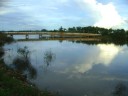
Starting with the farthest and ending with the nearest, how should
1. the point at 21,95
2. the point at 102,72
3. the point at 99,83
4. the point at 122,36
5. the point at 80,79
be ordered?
the point at 122,36 → the point at 102,72 → the point at 80,79 → the point at 99,83 → the point at 21,95

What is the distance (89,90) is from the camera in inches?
956

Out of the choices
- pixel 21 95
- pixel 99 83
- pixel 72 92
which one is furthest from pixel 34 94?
pixel 99 83

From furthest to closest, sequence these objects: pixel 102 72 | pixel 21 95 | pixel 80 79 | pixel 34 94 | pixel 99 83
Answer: pixel 102 72
pixel 80 79
pixel 99 83
pixel 34 94
pixel 21 95

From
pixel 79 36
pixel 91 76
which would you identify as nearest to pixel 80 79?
pixel 91 76

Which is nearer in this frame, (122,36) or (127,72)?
(127,72)

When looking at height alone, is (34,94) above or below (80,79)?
→ above

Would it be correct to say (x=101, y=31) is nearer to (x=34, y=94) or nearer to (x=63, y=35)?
(x=63, y=35)

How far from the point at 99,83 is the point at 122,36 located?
11354cm

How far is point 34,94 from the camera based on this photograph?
1596 cm

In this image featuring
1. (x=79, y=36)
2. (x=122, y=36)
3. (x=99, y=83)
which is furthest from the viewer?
(x=79, y=36)

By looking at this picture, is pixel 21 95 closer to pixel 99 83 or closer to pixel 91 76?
pixel 99 83

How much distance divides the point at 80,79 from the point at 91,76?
2.22 meters

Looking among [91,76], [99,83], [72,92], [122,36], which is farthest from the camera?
[122,36]

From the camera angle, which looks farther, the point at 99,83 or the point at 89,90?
the point at 99,83
